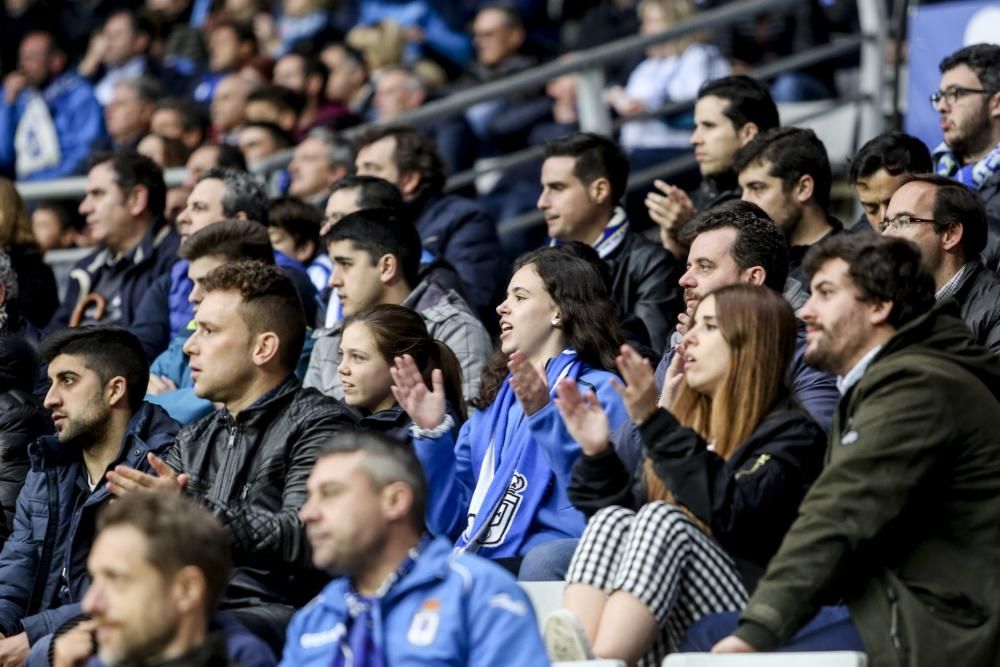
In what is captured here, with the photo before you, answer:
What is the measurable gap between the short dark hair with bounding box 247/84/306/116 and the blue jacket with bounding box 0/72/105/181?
1922mm

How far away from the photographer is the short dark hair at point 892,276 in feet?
16.2

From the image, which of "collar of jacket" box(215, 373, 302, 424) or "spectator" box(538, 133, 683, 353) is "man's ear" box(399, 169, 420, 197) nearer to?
"spectator" box(538, 133, 683, 353)

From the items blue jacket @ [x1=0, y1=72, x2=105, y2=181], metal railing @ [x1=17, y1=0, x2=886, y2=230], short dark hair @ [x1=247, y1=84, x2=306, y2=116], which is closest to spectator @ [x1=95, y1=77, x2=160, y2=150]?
blue jacket @ [x1=0, y1=72, x2=105, y2=181]

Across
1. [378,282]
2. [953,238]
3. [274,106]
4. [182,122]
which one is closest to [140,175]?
[182,122]

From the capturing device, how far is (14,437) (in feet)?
22.1

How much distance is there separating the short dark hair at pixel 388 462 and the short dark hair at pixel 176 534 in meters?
0.38

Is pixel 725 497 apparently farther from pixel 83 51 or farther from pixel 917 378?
pixel 83 51

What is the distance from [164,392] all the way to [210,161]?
2.55m

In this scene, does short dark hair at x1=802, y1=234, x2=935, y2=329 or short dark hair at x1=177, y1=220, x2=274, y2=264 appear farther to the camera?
short dark hair at x1=177, y1=220, x2=274, y2=264

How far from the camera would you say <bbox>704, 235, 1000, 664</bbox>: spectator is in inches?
184

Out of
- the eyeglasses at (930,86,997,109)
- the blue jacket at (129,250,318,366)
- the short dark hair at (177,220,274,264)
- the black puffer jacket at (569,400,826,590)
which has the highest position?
the eyeglasses at (930,86,997,109)

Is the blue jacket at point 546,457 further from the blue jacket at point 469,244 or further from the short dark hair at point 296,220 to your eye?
the short dark hair at point 296,220

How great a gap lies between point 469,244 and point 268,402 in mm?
2635

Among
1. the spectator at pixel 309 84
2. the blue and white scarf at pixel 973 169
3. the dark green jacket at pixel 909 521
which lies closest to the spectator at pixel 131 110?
the spectator at pixel 309 84
